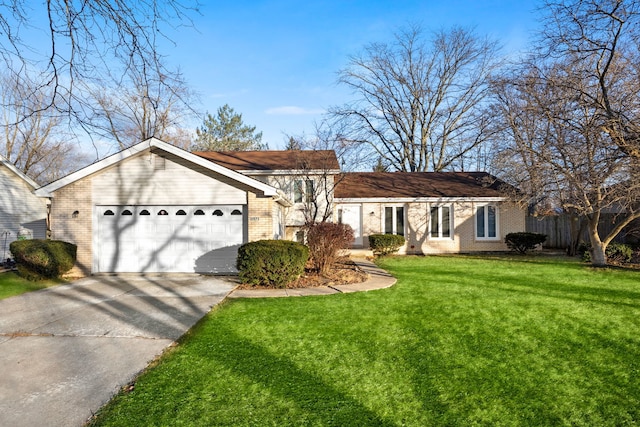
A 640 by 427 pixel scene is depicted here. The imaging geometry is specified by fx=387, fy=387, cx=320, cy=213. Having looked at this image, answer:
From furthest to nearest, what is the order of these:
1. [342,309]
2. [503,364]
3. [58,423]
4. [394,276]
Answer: [394,276] → [342,309] → [503,364] → [58,423]

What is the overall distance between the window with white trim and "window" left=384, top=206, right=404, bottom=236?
5.09 feet

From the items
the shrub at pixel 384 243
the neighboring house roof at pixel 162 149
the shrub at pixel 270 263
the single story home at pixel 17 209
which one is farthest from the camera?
the shrub at pixel 384 243

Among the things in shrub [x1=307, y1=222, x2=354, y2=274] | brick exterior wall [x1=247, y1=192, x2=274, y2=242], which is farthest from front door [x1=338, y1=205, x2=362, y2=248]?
brick exterior wall [x1=247, y1=192, x2=274, y2=242]

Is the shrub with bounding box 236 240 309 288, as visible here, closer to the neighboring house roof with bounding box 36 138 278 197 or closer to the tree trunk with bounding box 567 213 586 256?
the neighboring house roof with bounding box 36 138 278 197

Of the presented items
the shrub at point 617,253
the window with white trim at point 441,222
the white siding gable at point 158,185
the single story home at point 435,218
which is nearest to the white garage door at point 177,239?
the white siding gable at point 158,185

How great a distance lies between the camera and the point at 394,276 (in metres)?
11.7

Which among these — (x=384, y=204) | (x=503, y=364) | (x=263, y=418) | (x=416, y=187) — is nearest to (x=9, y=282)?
(x=263, y=418)

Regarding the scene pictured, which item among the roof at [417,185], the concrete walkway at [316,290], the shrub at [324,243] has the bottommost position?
the concrete walkway at [316,290]

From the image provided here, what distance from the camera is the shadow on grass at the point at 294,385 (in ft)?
11.3

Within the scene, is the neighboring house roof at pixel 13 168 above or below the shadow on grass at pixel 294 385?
above

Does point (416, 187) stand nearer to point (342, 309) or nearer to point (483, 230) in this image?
point (483, 230)

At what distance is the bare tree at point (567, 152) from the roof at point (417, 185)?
414 centimetres

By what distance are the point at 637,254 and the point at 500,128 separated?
7.71 meters

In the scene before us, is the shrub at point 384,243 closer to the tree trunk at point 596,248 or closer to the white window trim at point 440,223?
the white window trim at point 440,223
